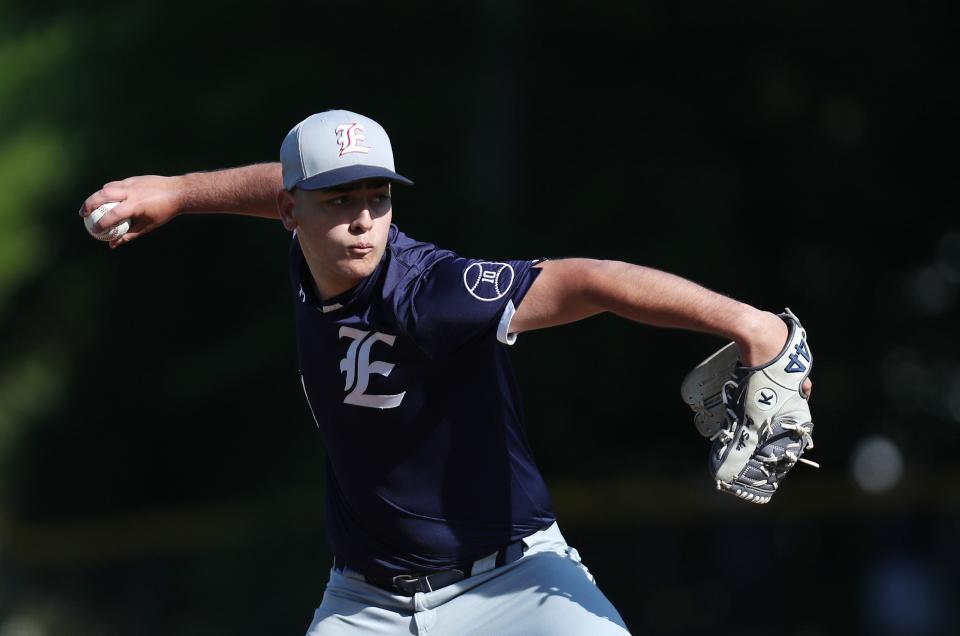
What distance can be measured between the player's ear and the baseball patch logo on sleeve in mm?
717

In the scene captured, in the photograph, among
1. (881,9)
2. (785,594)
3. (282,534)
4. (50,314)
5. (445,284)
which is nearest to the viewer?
(445,284)

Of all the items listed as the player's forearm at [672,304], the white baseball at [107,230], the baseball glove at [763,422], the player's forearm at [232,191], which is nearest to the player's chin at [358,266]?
the player's forearm at [672,304]

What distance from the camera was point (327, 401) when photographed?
14.8 ft

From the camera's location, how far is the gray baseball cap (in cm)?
421

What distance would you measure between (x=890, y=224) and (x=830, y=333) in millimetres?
1136

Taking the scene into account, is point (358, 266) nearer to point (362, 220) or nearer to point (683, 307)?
point (362, 220)

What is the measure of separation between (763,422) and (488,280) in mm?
919

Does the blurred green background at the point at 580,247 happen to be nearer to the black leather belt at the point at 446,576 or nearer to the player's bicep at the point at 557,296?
the black leather belt at the point at 446,576

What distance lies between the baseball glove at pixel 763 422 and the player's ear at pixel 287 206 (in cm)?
150

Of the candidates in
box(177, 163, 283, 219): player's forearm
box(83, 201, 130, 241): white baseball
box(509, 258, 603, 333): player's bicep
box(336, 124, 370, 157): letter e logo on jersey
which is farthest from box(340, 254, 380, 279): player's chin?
box(83, 201, 130, 241): white baseball

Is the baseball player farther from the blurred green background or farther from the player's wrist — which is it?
the blurred green background

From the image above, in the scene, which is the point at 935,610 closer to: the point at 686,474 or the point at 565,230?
the point at 686,474

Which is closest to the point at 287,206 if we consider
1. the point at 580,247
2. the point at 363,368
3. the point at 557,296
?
the point at 363,368

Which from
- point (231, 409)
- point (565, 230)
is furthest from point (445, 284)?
point (231, 409)
